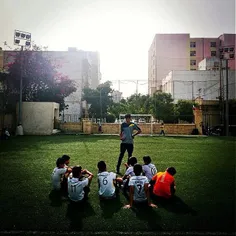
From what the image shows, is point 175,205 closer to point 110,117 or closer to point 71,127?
point 71,127

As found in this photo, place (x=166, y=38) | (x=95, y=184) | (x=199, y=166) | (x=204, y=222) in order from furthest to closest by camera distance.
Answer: (x=166, y=38) < (x=199, y=166) < (x=95, y=184) < (x=204, y=222)

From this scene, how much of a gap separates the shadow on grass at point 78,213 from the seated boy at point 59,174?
0.87 meters

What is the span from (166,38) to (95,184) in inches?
2148

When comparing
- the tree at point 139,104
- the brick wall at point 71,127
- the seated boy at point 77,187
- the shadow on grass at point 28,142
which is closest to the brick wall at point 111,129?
the brick wall at point 71,127

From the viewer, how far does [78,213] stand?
448 cm

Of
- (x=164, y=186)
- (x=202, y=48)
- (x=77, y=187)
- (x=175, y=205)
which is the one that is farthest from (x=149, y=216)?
(x=202, y=48)

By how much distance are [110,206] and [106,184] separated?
0.48 m

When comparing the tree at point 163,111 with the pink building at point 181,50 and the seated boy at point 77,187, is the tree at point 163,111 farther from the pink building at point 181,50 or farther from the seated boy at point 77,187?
the pink building at point 181,50

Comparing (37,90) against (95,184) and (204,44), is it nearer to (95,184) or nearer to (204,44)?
(95,184)

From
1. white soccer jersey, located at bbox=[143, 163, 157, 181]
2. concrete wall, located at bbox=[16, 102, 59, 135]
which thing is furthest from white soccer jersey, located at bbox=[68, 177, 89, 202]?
concrete wall, located at bbox=[16, 102, 59, 135]

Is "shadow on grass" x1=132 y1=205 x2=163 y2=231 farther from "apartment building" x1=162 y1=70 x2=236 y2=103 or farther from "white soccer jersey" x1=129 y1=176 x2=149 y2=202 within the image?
"apartment building" x1=162 y1=70 x2=236 y2=103

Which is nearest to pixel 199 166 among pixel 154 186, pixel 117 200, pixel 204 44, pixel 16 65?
pixel 154 186

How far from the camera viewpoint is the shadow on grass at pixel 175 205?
14.9ft

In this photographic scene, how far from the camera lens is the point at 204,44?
2309 inches
